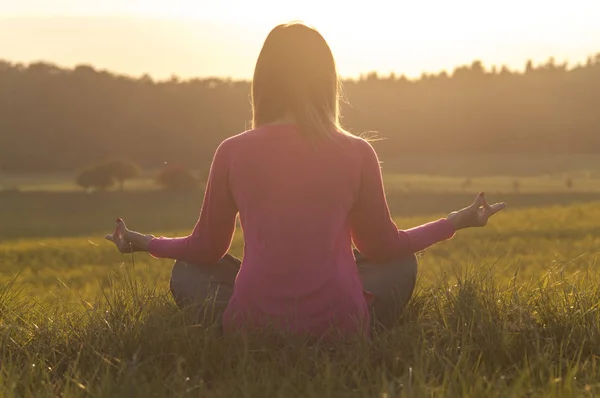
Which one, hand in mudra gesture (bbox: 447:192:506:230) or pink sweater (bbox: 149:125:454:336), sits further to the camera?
hand in mudra gesture (bbox: 447:192:506:230)

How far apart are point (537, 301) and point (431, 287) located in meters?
0.54

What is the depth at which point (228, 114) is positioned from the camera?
81.0m

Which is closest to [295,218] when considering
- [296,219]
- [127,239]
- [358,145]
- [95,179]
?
[296,219]

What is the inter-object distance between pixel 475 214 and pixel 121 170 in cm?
6183

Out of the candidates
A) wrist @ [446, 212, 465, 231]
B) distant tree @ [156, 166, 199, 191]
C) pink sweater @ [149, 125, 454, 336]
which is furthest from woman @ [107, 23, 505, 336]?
distant tree @ [156, 166, 199, 191]

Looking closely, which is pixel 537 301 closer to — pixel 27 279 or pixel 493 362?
pixel 493 362

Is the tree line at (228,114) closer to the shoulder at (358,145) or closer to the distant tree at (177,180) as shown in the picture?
the distant tree at (177,180)

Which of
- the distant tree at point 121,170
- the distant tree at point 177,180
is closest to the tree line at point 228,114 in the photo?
the distant tree at point 121,170

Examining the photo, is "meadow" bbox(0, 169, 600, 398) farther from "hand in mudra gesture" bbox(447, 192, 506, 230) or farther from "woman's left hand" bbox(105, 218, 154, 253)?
"hand in mudra gesture" bbox(447, 192, 506, 230)

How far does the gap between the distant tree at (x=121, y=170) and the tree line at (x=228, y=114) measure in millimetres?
6954

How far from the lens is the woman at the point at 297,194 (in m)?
3.29

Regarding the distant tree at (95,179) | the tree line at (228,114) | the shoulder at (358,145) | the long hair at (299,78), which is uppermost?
the long hair at (299,78)

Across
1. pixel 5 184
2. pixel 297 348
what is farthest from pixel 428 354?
pixel 5 184

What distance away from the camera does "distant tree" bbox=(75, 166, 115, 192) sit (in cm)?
5947
